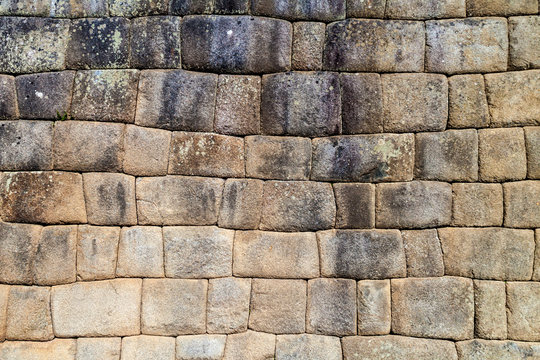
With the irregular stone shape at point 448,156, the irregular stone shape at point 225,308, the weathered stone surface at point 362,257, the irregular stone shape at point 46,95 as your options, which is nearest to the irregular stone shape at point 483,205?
the irregular stone shape at point 448,156

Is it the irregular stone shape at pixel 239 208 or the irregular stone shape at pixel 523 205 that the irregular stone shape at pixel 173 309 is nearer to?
the irregular stone shape at pixel 239 208

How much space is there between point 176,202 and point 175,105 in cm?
92

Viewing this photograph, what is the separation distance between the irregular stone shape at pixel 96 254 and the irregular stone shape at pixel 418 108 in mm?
2832

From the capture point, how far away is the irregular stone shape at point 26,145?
14.4 ft

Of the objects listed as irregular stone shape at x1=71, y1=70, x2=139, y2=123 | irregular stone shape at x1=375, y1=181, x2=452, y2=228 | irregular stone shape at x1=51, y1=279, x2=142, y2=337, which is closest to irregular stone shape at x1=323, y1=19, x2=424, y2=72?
irregular stone shape at x1=375, y1=181, x2=452, y2=228

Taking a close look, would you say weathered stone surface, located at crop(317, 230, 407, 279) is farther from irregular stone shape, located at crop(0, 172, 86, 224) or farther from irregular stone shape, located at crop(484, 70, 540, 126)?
irregular stone shape, located at crop(0, 172, 86, 224)

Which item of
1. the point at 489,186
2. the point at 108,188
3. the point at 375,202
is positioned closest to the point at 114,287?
the point at 108,188

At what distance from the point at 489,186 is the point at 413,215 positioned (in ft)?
2.52

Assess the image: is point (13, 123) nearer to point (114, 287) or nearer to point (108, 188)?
point (108, 188)

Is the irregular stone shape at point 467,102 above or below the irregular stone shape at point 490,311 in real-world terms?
above

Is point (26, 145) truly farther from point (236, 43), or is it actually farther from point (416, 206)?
point (416, 206)

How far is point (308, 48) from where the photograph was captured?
4453 millimetres

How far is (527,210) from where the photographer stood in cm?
434

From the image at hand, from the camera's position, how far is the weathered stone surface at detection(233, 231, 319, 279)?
436 cm
